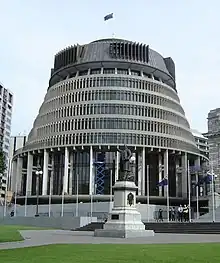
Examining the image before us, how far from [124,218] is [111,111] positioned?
220ft

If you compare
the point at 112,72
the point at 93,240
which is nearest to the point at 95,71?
the point at 112,72

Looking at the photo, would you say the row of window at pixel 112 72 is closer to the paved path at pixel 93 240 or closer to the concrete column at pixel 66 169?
the concrete column at pixel 66 169

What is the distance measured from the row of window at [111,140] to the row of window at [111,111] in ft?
18.7

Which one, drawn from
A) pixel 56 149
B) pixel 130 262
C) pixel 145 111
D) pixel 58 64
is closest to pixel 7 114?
pixel 58 64

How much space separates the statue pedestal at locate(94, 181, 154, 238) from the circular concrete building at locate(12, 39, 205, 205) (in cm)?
5780

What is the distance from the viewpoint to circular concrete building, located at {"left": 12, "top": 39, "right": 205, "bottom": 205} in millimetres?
101938

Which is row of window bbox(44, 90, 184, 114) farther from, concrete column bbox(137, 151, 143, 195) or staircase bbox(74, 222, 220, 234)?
staircase bbox(74, 222, 220, 234)

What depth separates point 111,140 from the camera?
100 m

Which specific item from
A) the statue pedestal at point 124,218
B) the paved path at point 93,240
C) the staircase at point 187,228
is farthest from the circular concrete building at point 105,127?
the paved path at point 93,240

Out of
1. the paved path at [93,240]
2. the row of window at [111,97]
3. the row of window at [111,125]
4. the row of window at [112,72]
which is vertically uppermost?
the row of window at [112,72]

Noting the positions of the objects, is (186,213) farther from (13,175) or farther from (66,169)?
(13,175)

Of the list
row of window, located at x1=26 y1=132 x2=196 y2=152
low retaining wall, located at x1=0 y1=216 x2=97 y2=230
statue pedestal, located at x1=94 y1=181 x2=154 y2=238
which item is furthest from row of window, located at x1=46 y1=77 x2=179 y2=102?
statue pedestal, located at x1=94 y1=181 x2=154 y2=238

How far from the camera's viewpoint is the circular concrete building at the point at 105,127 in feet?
334

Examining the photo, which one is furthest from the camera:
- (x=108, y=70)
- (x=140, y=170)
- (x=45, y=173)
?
(x=108, y=70)
